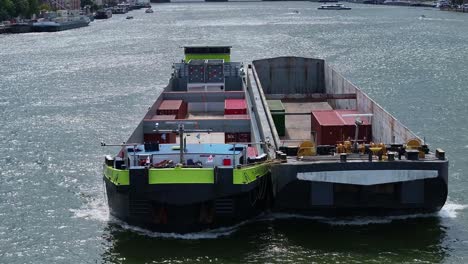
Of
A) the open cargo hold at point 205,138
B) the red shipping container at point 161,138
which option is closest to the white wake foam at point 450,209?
the open cargo hold at point 205,138

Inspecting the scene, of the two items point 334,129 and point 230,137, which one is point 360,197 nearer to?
point 334,129

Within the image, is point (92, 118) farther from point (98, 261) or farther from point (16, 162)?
point (98, 261)

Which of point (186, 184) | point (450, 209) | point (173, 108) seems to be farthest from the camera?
point (173, 108)

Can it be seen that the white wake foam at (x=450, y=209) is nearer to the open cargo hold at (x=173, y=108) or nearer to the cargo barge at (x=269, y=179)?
the cargo barge at (x=269, y=179)

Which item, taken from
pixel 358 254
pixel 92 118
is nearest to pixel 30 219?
pixel 358 254

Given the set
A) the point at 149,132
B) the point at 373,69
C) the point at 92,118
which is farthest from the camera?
the point at 373,69

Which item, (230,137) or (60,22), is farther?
(60,22)

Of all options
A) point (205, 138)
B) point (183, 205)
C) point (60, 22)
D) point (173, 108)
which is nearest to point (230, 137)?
point (205, 138)
